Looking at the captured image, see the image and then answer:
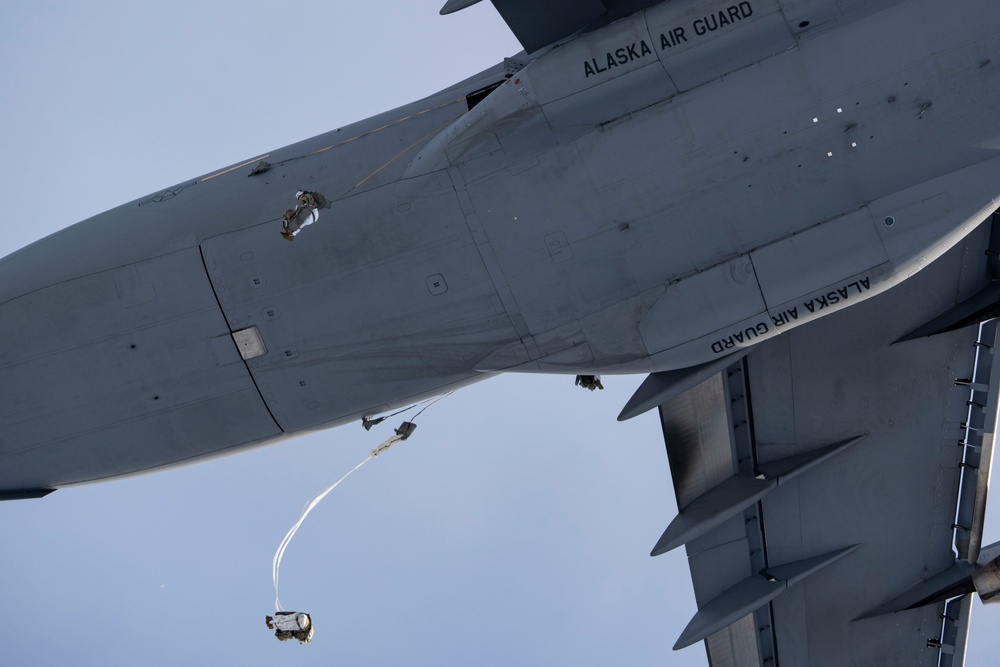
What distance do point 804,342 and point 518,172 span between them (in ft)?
20.7

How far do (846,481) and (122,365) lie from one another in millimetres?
12835

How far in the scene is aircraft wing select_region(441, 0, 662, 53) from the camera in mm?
12391

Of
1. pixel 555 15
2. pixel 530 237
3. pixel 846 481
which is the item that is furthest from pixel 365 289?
pixel 846 481

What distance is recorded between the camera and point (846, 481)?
16.3 meters

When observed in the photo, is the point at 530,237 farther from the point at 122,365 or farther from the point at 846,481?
the point at 846,481

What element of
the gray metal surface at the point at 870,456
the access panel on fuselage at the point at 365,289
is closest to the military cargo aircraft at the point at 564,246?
the access panel on fuselage at the point at 365,289

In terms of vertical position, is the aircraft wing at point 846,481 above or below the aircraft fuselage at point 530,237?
below

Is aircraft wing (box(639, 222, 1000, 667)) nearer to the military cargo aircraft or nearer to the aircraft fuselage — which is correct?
the military cargo aircraft

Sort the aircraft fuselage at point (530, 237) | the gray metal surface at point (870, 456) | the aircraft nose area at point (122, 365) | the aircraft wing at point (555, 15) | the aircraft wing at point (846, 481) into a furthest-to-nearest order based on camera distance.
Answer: the gray metal surface at point (870, 456)
the aircraft wing at point (846, 481)
the aircraft nose area at point (122, 365)
the aircraft wing at point (555, 15)
the aircraft fuselage at point (530, 237)

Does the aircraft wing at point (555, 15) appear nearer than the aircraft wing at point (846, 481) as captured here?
Yes

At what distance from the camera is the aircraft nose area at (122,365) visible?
13344mm

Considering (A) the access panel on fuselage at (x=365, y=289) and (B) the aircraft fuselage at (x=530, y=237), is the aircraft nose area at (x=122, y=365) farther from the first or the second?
(A) the access panel on fuselage at (x=365, y=289)

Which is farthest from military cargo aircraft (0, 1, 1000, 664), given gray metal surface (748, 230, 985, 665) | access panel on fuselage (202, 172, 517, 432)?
gray metal surface (748, 230, 985, 665)

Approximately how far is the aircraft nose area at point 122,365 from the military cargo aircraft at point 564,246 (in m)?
0.04
